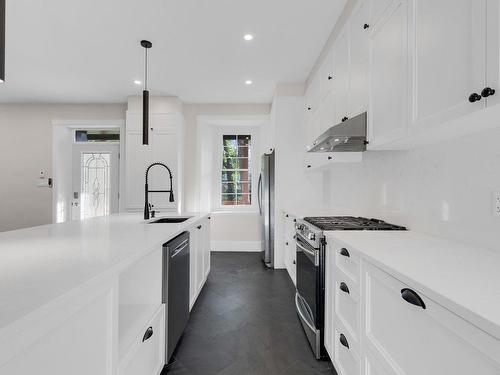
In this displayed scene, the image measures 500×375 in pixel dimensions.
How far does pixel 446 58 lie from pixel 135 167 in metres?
4.27

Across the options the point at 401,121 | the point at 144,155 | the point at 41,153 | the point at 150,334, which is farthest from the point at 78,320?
the point at 41,153

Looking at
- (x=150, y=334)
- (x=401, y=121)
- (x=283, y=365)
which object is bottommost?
(x=283, y=365)

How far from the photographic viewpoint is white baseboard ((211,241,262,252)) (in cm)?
488

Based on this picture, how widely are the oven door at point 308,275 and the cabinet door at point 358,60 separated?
1.05 metres

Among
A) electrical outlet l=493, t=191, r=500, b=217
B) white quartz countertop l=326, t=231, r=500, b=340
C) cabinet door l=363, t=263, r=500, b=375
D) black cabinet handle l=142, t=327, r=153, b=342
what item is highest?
electrical outlet l=493, t=191, r=500, b=217

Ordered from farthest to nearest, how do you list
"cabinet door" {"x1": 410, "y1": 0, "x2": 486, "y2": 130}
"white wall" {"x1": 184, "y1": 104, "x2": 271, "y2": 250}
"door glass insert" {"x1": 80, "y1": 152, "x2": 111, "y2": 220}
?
1. "door glass insert" {"x1": 80, "y1": 152, "x2": 111, "y2": 220}
2. "white wall" {"x1": 184, "y1": 104, "x2": 271, "y2": 250}
3. "cabinet door" {"x1": 410, "y1": 0, "x2": 486, "y2": 130}

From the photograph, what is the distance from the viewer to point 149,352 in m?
1.39

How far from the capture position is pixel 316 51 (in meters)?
3.05

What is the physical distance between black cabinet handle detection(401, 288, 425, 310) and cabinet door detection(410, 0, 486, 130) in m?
0.64

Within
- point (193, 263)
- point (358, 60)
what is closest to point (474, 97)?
point (358, 60)

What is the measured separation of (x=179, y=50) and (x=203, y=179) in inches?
91.5

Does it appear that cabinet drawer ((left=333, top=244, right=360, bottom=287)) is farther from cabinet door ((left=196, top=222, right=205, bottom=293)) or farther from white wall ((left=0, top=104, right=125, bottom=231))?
white wall ((left=0, top=104, right=125, bottom=231))

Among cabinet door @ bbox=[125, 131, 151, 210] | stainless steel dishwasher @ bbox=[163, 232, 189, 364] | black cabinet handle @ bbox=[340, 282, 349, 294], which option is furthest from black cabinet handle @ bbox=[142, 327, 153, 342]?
cabinet door @ bbox=[125, 131, 151, 210]

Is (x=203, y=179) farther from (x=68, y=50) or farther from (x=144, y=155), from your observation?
(x=68, y=50)
